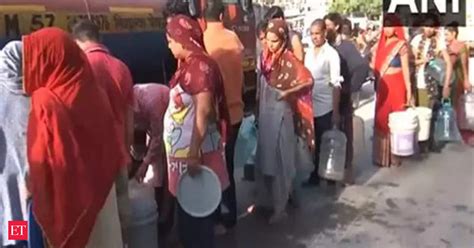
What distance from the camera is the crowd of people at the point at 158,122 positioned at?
9.89 ft

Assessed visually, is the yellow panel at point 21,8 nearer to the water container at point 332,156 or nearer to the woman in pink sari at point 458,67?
the water container at point 332,156

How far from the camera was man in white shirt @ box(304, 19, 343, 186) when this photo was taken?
6578mm

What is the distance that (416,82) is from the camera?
8.04 metres

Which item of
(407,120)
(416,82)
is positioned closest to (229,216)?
(407,120)

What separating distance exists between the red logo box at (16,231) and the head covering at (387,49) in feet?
16.5

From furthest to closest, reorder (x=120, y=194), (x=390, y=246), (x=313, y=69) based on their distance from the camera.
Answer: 1. (x=313, y=69)
2. (x=390, y=246)
3. (x=120, y=194)

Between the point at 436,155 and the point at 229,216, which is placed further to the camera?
the point at 436,155

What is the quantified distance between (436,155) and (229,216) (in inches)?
152

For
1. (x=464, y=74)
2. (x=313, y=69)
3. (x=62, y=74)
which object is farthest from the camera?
(x=464, y=74)

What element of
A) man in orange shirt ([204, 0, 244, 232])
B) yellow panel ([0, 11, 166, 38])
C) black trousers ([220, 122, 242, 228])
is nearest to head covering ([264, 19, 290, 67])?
man in orange shirt ([204, 0, 244, 232])

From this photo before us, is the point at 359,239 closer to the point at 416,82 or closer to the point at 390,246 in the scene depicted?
the point at 390,246

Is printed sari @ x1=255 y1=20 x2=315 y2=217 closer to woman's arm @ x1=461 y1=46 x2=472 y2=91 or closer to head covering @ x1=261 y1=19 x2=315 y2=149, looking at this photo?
head covering @ x1=261 y1=19 x2=315 y2=149

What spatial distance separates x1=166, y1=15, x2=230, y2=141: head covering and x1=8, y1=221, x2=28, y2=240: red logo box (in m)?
1.22

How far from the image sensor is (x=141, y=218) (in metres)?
3.83
